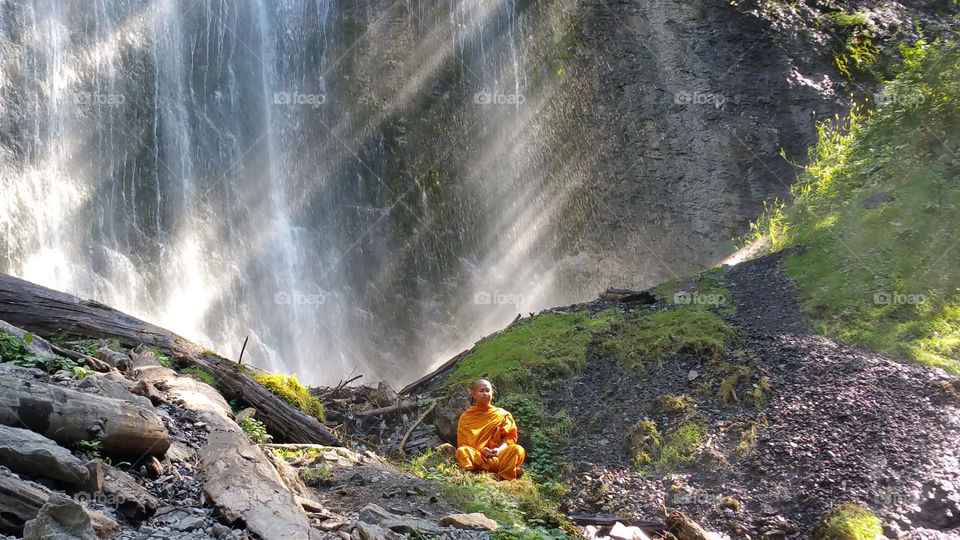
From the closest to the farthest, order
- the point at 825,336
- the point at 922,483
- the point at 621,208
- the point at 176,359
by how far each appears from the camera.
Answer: the point at 922,483, the point at 176,359, the point at 825,336, the point at 621,208

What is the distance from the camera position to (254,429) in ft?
20.2

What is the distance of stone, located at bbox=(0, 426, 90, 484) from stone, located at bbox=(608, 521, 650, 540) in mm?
4073

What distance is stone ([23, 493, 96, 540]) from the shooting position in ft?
9.16

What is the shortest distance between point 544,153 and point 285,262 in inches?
283

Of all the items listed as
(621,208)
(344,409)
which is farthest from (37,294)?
(621,208)

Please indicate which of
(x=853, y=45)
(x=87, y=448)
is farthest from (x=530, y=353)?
(x=853, y=45)

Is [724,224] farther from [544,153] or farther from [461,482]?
[461,482]

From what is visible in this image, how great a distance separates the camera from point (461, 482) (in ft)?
22.0

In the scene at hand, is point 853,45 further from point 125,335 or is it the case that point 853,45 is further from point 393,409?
point 125,335

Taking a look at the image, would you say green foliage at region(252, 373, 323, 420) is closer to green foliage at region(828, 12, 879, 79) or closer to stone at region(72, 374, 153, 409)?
stone at region(72, 374, 153, 409)

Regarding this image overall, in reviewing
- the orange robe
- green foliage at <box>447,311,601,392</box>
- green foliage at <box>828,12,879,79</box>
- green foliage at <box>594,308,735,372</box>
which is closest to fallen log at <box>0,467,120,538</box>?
the orange robe

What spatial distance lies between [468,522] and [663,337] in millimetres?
6230

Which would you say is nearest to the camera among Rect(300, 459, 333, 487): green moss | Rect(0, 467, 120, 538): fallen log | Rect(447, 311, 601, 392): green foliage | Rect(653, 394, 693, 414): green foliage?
Rect(0, 467, 120, 538): fallen log

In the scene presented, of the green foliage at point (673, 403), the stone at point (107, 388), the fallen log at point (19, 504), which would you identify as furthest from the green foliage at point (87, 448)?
the green foliage at point (673, 403)
